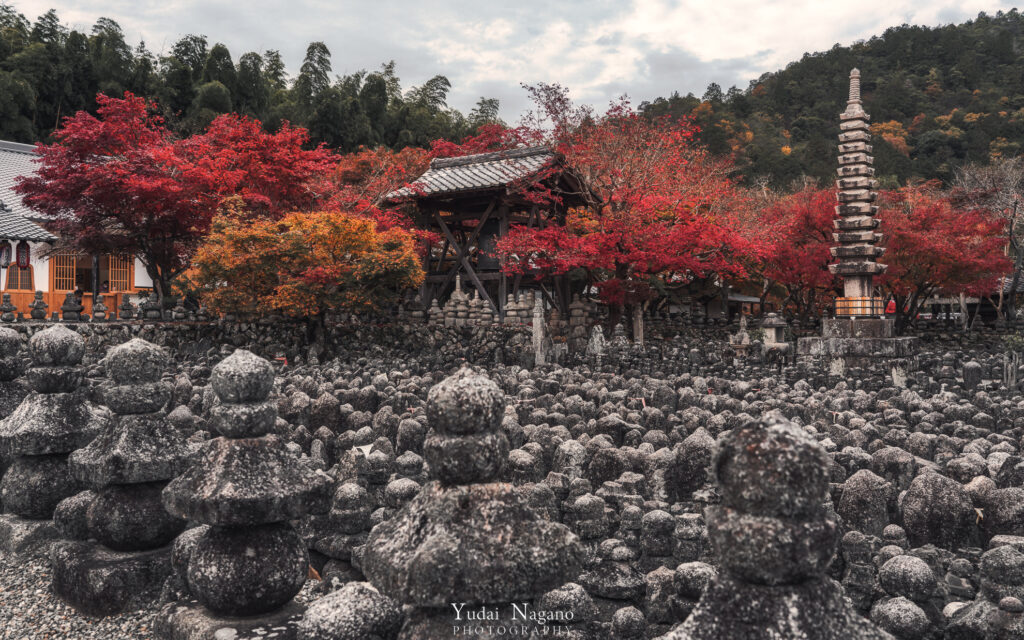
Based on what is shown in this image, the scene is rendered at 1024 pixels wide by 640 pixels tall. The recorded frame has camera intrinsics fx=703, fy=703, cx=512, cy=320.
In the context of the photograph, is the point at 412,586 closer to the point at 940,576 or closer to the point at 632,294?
the point at 940,576

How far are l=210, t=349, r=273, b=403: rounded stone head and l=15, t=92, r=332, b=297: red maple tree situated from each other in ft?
45.0

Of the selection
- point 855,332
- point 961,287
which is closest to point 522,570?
point 855,332

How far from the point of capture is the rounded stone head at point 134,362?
3322mm

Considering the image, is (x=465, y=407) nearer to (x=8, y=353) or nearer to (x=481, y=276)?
(x=8, y=353)

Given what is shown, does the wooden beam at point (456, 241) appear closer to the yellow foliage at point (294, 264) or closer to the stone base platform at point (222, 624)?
the yellow foliage at point (294, 264)

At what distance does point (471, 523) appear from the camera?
6.47ft

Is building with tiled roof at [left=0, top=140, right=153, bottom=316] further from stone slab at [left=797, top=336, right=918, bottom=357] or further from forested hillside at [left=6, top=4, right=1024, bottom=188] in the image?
stone slab at [left=797, top=336, right=918, bottom=357]

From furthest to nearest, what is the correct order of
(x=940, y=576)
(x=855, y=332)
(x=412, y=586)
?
(x=855, y=332), (x=940, y=576), (x=412, y=586)

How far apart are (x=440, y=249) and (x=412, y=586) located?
791 inches

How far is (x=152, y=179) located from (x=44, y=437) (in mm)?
12941

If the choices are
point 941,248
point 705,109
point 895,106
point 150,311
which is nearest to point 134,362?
point 150,311

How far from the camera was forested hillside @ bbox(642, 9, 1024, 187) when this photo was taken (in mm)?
38250

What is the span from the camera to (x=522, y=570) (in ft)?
6.37

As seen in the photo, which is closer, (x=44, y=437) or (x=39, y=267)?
(x=44, y=437)
